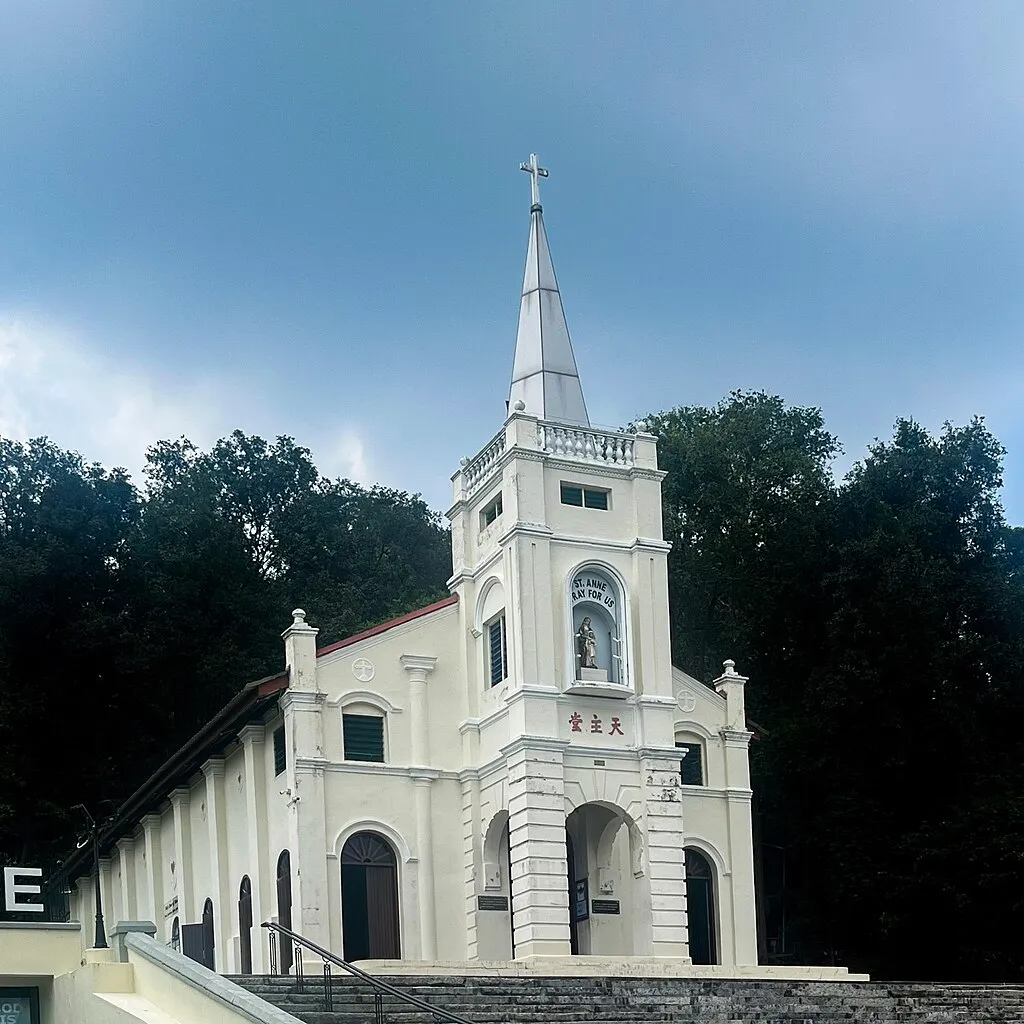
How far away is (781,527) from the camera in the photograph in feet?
175

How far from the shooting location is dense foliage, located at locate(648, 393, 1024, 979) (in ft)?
140

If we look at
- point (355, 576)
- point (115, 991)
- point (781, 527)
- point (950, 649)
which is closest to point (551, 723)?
point (115, 991)

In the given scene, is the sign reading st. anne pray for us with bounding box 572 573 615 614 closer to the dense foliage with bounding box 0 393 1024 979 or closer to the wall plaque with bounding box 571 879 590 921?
the wall plaque with bounding box 571 879 590 921

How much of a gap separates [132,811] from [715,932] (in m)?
15.5

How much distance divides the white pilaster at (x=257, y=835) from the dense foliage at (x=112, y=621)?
47.6 feet

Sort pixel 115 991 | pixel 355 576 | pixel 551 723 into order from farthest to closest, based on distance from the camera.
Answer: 1. pixel 355 576
2. pixel 551 723
3. pixel 115 991

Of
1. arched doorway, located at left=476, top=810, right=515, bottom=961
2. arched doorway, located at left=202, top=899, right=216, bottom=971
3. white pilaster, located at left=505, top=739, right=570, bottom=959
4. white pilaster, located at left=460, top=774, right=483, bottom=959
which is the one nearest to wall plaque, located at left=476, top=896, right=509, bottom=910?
arched doorway, located at left=476, top=810, right=515, bottom=961

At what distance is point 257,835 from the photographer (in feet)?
115

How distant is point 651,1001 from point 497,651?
34.4ft

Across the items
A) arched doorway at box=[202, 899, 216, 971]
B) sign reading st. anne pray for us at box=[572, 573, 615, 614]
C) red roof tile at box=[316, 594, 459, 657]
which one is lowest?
arched doorway at box=[202, 899, 216, 971]

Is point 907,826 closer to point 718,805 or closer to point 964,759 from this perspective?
point 964,759

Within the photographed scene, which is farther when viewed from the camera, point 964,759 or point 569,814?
point 964,759

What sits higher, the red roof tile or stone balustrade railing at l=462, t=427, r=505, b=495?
stone balustrade railing at l=462, t=427, r=505, b=495

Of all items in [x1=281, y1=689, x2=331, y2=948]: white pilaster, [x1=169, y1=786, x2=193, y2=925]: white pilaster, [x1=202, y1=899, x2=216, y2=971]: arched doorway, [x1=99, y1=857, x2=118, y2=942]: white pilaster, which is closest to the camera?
[x1=281, y1=689, x2=331, y2=948]: white pilaster
